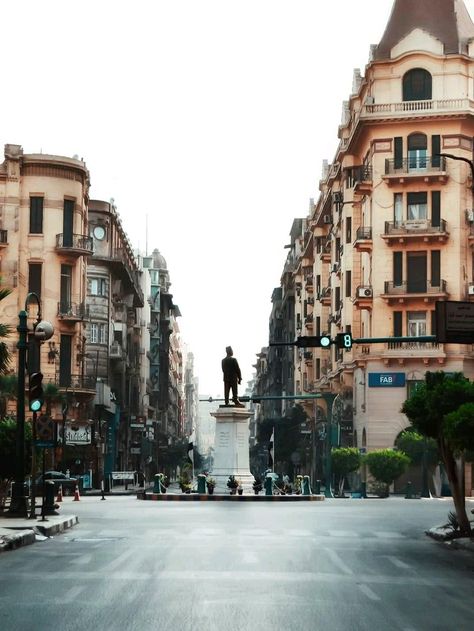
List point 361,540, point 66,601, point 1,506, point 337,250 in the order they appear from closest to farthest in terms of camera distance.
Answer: point 66,601, point 361,540, point 1,506, point 337,250

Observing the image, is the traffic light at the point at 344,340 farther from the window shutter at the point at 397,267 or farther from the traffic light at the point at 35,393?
the window shutter at the point at 397,267

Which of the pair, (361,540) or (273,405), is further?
(273,405)

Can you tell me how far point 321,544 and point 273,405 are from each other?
13952 centimetres

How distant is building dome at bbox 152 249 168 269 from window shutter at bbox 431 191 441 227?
366ft

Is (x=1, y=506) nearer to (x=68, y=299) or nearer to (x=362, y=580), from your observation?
(x=362, y=580)

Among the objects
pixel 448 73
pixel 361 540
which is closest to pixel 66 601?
pixel 361 540

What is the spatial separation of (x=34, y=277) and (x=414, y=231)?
23556mm

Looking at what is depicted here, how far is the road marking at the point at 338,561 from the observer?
17125mm

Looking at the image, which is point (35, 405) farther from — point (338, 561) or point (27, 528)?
point (338, 561)

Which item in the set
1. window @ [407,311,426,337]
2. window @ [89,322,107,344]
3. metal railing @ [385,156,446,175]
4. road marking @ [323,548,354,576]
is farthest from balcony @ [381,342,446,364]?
road marking @ [323,548,354,576]

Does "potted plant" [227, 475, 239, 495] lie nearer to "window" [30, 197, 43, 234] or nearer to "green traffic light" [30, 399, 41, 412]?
"green traffic light" [30, 399, 41, 412]

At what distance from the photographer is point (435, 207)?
75625 millimetres

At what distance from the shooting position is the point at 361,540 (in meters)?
24.2

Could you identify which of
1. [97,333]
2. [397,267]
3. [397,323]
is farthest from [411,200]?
[97,333]
